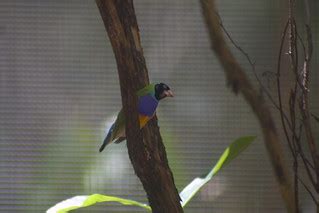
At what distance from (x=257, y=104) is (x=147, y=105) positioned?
26cm

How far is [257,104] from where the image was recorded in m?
0.89

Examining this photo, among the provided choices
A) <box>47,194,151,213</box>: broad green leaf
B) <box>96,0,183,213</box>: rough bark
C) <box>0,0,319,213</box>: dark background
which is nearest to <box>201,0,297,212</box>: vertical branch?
<box>96,0,183,213</box>: rough bark

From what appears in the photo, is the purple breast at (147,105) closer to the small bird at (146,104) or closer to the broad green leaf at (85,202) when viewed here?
the small bird at (146,104)

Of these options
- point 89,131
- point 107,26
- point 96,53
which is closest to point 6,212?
point 89,131

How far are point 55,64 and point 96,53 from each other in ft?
0.34

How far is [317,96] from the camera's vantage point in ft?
5.57

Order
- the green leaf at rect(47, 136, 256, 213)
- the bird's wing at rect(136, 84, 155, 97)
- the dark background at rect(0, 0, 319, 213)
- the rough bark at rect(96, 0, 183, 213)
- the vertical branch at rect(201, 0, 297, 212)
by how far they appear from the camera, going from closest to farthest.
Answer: the vertical branch at rect(201, 0, 297, 212) → the rough bark at rect(96, 0, 183, 213) → the bird's wing at rect(136, 84, 155, 97) → the green leaf at rect(47, 136, 256, 213) → the dark background at rect(0, 0, 319, 213)

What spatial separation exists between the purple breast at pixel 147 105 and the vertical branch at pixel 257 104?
0.49ft

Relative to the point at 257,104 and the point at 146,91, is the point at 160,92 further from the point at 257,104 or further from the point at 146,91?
the point at 257,104

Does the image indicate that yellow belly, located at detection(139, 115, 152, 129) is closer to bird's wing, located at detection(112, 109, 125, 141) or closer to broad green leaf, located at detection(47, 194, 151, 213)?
bird's wing, located at detection(112, 109, 125, 141)

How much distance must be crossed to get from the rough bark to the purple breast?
0.02 metres

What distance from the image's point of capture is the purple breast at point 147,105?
43.1 inches

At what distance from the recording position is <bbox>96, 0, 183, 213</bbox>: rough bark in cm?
99

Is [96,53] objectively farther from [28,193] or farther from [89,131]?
[28,193]
